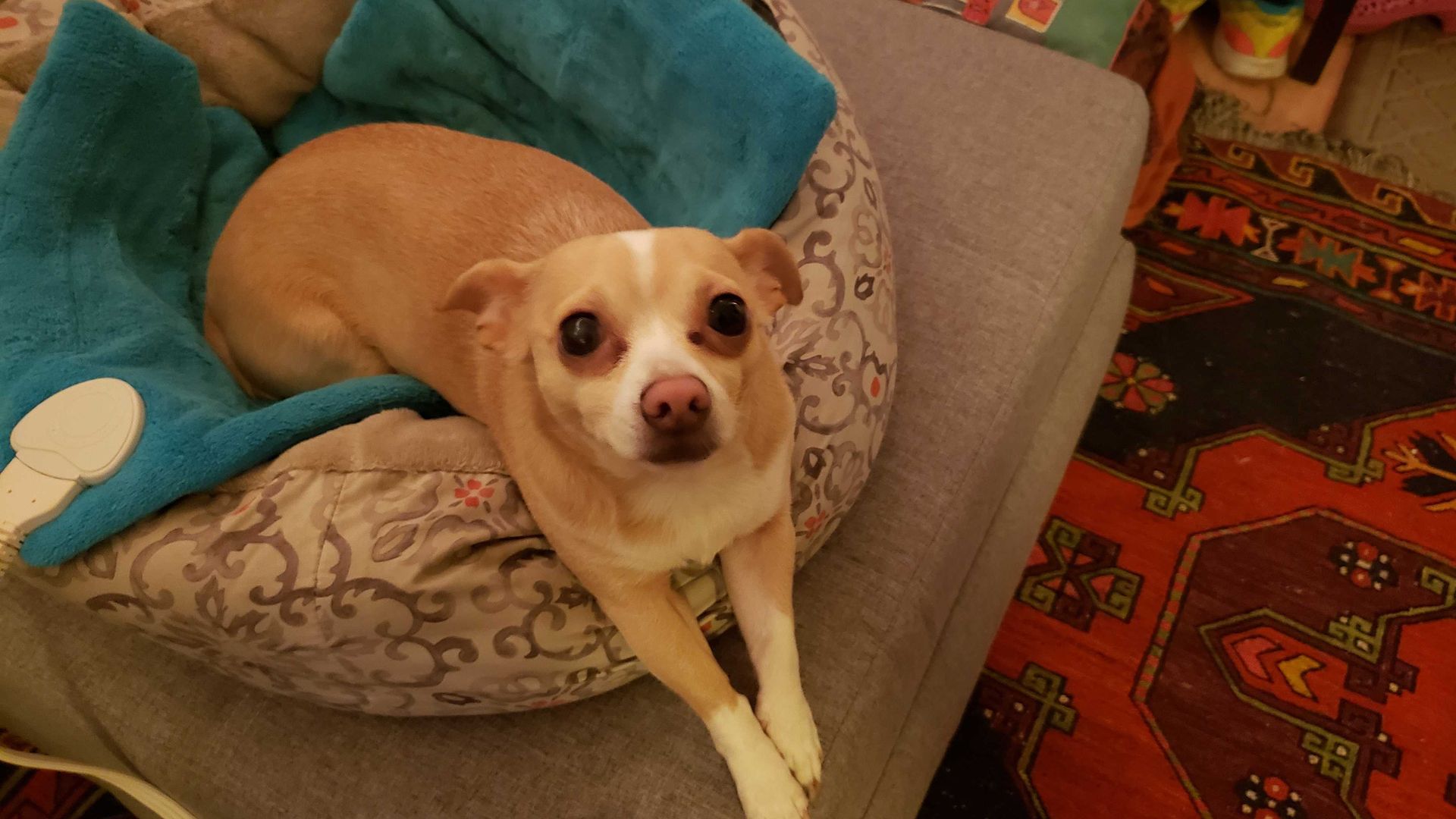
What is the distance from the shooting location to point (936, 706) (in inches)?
51.4

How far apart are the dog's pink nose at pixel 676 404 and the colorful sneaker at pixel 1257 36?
97.6 inches

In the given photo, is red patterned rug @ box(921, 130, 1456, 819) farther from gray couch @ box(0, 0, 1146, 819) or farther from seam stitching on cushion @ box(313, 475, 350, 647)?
seam stitching on cushion @ box(313, 475, 350, 647)

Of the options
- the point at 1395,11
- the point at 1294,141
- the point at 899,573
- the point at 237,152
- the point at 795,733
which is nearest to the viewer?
the point at 795,733

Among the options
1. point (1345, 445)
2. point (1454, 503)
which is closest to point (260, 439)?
point (1345, 445)

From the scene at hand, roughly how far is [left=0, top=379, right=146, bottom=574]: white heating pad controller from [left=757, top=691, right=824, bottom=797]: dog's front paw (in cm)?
75

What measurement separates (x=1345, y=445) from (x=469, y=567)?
5.97ft

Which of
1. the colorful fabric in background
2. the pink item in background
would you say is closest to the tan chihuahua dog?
the colorful fabric in background

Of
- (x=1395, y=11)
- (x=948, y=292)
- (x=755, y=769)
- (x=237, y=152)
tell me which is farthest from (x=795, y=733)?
(x=1395, y=11)

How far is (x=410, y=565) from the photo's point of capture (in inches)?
36.8

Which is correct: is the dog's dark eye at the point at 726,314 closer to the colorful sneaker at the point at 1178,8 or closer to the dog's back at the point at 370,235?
the dog's back at the point at 370,235

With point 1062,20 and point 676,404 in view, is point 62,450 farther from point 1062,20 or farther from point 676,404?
point 1062,20

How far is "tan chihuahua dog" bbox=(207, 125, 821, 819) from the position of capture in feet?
3.03

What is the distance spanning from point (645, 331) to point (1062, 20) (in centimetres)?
144

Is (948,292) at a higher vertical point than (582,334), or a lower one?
higher
